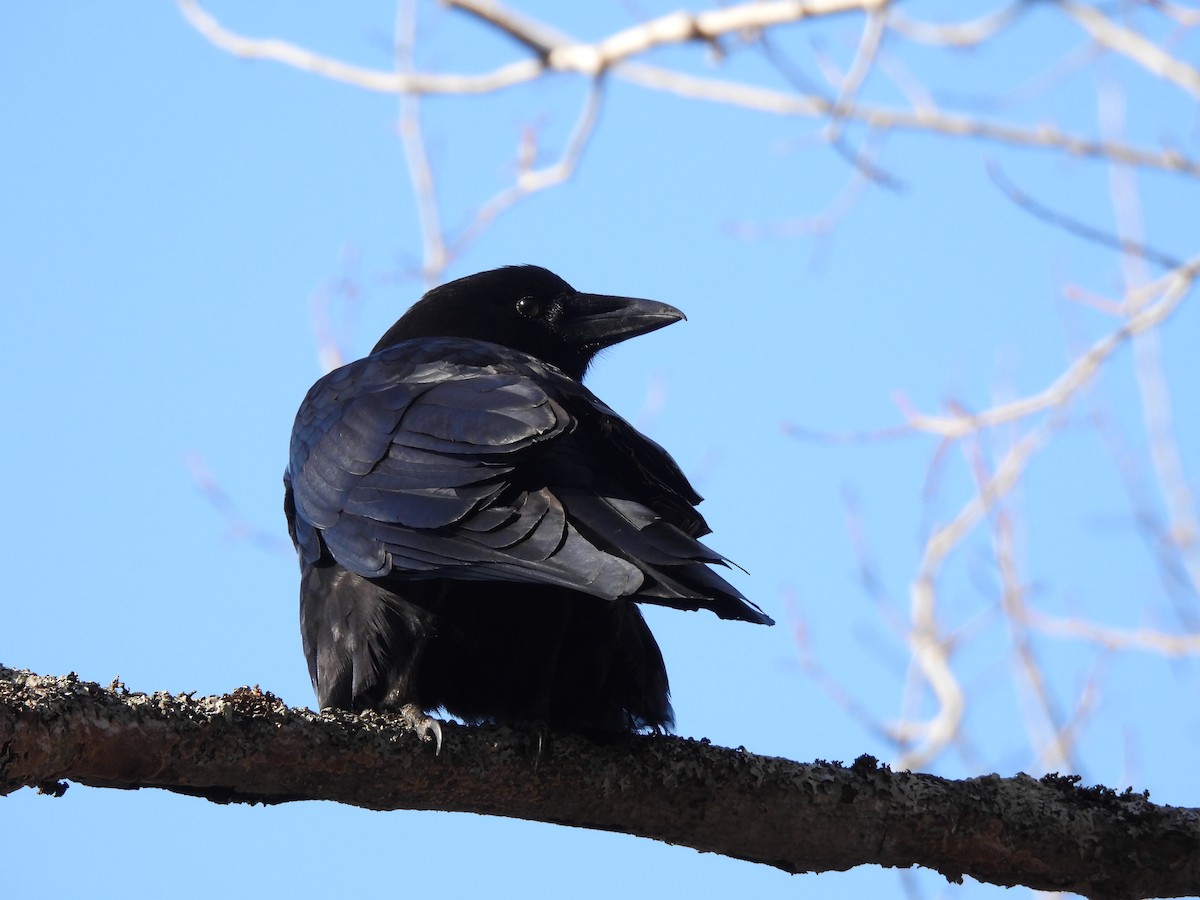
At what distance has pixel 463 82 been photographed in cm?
514

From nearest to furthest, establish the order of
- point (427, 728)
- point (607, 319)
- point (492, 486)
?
point (427, 728) < point (492, 486) < point (607, 319)

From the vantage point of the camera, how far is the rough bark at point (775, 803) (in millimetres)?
3123

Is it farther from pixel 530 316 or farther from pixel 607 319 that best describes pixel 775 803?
pixel 530 316

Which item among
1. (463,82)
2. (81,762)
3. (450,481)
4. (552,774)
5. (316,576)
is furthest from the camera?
(463,82)

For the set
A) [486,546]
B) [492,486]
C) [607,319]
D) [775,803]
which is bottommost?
[775,803]

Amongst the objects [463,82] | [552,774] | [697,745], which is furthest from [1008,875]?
[463,82]

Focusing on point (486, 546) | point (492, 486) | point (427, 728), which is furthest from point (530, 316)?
point (427, 728)

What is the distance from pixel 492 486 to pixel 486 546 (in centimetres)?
20

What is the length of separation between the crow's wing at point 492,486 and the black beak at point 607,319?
3.85 feet

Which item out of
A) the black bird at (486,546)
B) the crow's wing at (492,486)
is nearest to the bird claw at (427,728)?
the black bird at (486,546)

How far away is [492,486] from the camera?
11.3 ft

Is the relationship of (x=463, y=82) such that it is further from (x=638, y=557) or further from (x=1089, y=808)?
(x=1089, y=808)

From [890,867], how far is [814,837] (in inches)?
9.1

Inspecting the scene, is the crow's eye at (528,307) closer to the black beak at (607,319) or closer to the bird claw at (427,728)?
the black beak at (607,319)
